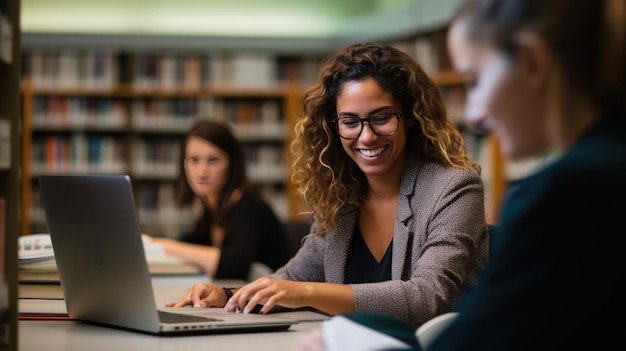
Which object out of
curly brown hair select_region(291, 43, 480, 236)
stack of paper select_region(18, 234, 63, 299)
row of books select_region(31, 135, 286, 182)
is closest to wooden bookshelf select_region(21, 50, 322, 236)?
row of books select_region(31, 135, 286, 182)

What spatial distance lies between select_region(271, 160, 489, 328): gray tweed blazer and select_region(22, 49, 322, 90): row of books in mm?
4886

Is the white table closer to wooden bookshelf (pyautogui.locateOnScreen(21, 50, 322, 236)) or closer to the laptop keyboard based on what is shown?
the laptop keyboard

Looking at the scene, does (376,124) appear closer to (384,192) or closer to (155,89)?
(384,192)

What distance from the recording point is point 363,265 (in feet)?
6.66

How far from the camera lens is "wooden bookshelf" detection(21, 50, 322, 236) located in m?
6.57

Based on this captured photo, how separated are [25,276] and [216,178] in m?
0.81

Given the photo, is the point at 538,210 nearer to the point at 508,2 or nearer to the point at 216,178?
the point at 508,2

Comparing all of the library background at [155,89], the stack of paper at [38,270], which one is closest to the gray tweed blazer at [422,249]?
the stack of paper at [38,270]

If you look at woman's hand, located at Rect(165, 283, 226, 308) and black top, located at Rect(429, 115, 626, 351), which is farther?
woman's hand, located at Rect(165, 283, 226, 308)

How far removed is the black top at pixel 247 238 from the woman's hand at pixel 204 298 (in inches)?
55.3

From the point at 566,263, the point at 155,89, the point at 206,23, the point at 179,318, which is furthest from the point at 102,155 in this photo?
the point at 566,263

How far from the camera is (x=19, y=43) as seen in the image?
1206 mm

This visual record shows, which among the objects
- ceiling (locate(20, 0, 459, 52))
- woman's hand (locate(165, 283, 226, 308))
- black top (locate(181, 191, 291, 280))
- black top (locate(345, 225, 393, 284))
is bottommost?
black top (locate(181, 191, 291, 280))

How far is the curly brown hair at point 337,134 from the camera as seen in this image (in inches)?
77.4
